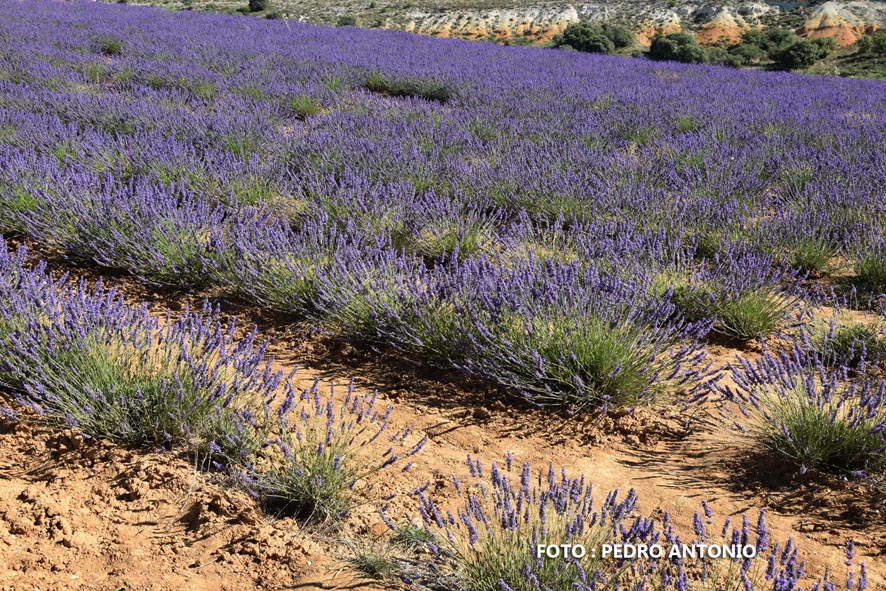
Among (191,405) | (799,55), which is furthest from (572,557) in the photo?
(799,55)

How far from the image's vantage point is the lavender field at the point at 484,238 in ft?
7.36

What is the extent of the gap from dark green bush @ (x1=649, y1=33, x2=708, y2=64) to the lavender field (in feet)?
43.6

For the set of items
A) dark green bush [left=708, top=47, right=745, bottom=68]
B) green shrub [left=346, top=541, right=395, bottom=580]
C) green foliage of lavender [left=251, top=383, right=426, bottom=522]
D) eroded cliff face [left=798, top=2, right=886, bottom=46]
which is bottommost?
green shrub [left=346, top=541, right=395, bottom=580]

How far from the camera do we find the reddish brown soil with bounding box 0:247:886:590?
1.72 meters

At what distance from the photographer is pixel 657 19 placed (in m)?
31.2

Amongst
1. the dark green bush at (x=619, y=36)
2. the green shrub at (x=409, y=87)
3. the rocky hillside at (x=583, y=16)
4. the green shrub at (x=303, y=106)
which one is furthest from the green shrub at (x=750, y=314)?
the rocky hillside at (x=583, y=16)

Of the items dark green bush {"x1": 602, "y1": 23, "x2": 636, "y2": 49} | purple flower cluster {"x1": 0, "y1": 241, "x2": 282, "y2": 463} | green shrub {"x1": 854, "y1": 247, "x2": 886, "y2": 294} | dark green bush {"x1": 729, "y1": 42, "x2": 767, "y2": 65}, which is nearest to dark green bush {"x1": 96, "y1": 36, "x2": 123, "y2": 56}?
purple flower cluster {"x1": 0, "y1": 241, "x2": 282, "y2": 463}

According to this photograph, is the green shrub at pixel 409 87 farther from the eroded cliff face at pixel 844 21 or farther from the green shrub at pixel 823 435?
the eroded cliff face at pixel 844 21

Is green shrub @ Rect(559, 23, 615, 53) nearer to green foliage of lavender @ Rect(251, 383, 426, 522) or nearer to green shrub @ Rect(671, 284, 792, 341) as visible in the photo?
green shrub @ Rect(671, 284, 792, 341)

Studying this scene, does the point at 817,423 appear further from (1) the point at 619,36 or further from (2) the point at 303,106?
(1) the point at 619,36

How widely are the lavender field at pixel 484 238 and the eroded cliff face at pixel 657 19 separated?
23037 millimetres

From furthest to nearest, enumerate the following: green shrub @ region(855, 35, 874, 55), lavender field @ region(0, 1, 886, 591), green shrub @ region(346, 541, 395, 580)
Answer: green shrub @ region(855, 35, 874, 55) < lavender field @ region(0, 1, 886, 591) < green shrub @ region(346, 541, 395, 580)

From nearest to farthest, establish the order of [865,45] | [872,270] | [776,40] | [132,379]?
[132,379], [872,270], [865,45], [776,40]

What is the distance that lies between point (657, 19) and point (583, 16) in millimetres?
3589
